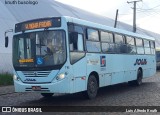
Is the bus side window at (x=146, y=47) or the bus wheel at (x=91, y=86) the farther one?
the bus side window at (x=146, y=47)

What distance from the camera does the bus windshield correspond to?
A: 11.5m

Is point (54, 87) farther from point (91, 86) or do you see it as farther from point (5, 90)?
point (5, 90)

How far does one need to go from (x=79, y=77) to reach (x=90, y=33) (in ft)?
7.10

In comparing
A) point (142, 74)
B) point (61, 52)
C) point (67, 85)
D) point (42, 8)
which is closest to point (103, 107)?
point (67, 85)

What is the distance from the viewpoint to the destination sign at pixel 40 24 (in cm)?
1176

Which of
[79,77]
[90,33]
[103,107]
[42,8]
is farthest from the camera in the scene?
[42,8]

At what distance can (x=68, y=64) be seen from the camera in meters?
11.5

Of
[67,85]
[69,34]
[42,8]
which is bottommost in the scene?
[67,85]

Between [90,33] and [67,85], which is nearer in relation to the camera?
[67,85]

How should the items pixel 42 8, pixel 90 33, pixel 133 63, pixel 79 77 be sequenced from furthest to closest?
1. pixel 42 8
2. pixel 133 63
3. pixel 90 33
4. pixel 79 77

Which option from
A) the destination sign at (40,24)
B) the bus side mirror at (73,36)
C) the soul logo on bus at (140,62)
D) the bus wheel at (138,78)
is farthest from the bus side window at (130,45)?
the destination sign at (40,24)

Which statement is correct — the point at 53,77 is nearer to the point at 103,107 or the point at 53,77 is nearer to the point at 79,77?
the point at 79,77

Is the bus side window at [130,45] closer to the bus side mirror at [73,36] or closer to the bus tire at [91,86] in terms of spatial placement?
the bus tire at [91,86]

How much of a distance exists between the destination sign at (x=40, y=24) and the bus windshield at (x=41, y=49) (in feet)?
0.77
